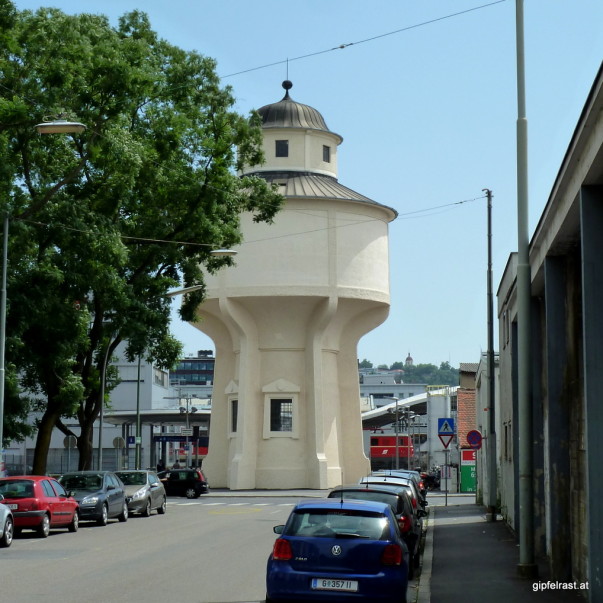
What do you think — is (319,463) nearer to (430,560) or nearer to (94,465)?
(94,465)

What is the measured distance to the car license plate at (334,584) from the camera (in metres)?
12.6

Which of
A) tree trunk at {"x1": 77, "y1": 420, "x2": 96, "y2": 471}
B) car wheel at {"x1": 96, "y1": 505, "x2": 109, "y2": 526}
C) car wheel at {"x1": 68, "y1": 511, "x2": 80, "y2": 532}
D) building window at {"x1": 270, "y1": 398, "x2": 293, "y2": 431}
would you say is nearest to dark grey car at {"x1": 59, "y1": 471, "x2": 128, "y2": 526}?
car wheel at {"x1": 96, "y1": 505, "x2": 109, "y2": 526}

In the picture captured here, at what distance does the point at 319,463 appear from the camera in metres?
57.4

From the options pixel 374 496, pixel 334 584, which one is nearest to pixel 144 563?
pixel 374 496

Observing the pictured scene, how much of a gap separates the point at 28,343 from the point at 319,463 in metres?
26.1

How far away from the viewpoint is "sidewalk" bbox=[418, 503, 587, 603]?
15000mm

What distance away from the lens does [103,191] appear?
1314 inches

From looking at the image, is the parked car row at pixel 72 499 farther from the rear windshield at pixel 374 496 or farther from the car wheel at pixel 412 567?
the car wheel at pixel 412 567

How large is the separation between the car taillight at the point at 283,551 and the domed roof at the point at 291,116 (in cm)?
5177

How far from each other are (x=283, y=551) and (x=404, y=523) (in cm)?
544

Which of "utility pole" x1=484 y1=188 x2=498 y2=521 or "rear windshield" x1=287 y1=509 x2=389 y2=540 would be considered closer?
"rear windshield" x1=287 y1=509 x2=389 y2=540

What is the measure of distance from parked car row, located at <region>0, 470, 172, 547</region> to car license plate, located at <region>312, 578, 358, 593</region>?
11.8 meters

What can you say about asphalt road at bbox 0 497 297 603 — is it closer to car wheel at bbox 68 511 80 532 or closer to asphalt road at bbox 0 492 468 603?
asphalt road at bbox 0 492 468 603

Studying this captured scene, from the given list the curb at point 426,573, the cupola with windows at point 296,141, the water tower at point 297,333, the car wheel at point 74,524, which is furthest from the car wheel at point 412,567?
the cupola with windows at point 296,141
